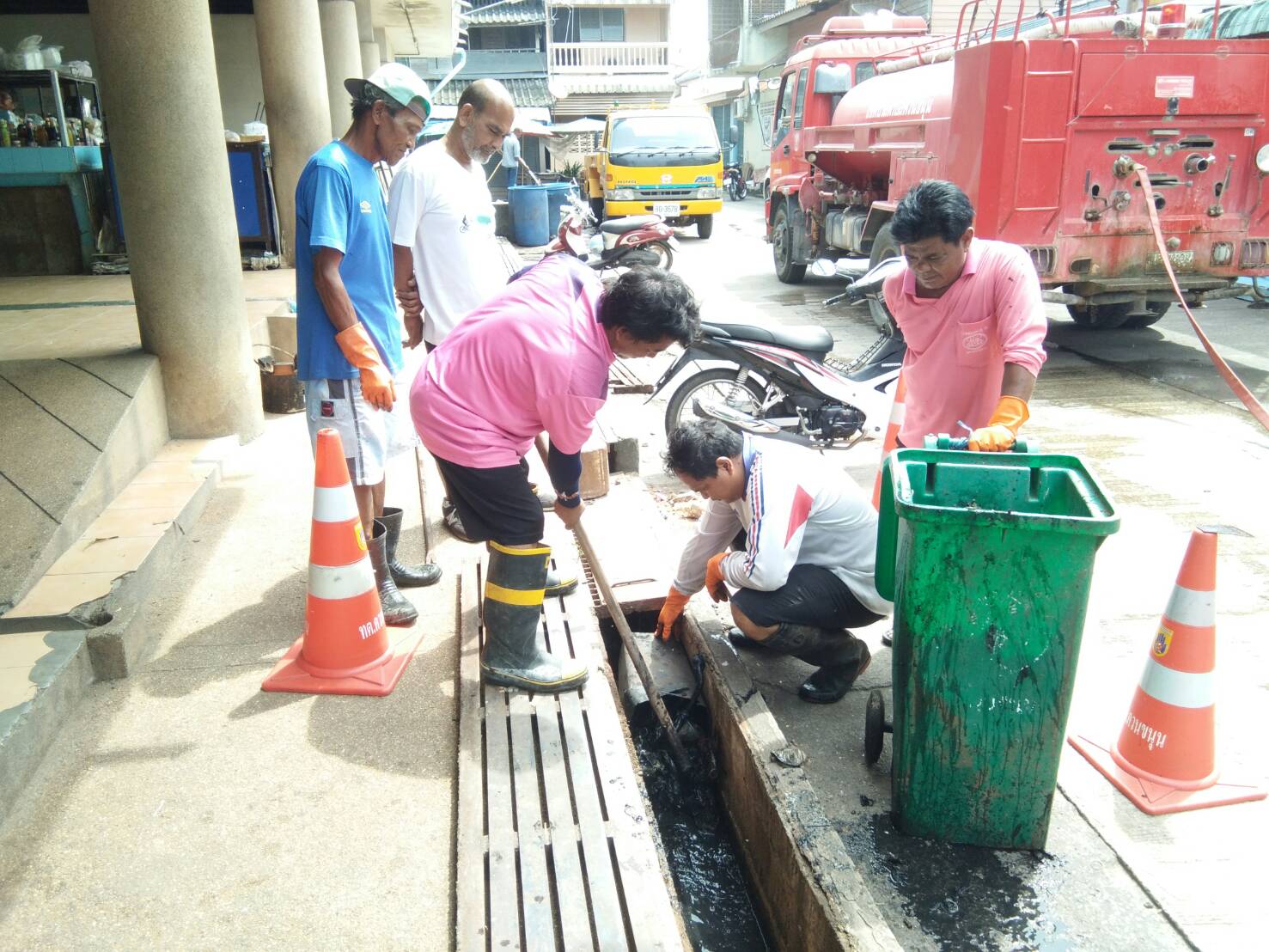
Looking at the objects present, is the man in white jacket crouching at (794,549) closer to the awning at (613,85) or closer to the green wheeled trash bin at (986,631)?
the green wheeled trash bin at (986,631)

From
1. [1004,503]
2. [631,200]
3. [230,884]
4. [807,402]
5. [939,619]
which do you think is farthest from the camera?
[631,200]

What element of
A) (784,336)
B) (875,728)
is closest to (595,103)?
A: (784,336)

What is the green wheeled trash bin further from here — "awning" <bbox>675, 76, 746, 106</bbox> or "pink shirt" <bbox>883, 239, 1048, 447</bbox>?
"awning" <bbox>675, 76, 746, 106</bbox>

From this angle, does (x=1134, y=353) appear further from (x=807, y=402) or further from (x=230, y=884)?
(x=230, y=884)

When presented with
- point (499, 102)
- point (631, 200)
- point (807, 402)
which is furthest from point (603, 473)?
point (631, 200)

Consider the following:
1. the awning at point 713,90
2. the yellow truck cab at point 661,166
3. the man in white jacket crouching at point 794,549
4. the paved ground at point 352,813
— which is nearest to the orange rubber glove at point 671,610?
the man in white jacket crouching at point 794,549

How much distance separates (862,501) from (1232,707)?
1.34 metres

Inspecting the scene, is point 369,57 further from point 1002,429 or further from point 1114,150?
point 1002,429

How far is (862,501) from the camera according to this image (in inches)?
126

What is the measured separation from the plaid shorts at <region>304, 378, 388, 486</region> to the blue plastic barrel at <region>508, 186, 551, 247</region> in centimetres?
1319

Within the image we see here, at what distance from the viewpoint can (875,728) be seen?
9.29 feet

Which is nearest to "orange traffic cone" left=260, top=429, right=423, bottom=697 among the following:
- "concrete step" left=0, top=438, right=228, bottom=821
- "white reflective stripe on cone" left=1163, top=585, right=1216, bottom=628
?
"concrete step" left=0, top=438, right=228, bottom=821

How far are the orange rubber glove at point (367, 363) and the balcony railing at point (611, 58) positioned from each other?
36286 millimetres

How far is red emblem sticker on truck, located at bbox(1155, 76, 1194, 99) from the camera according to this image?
6.75 metres
